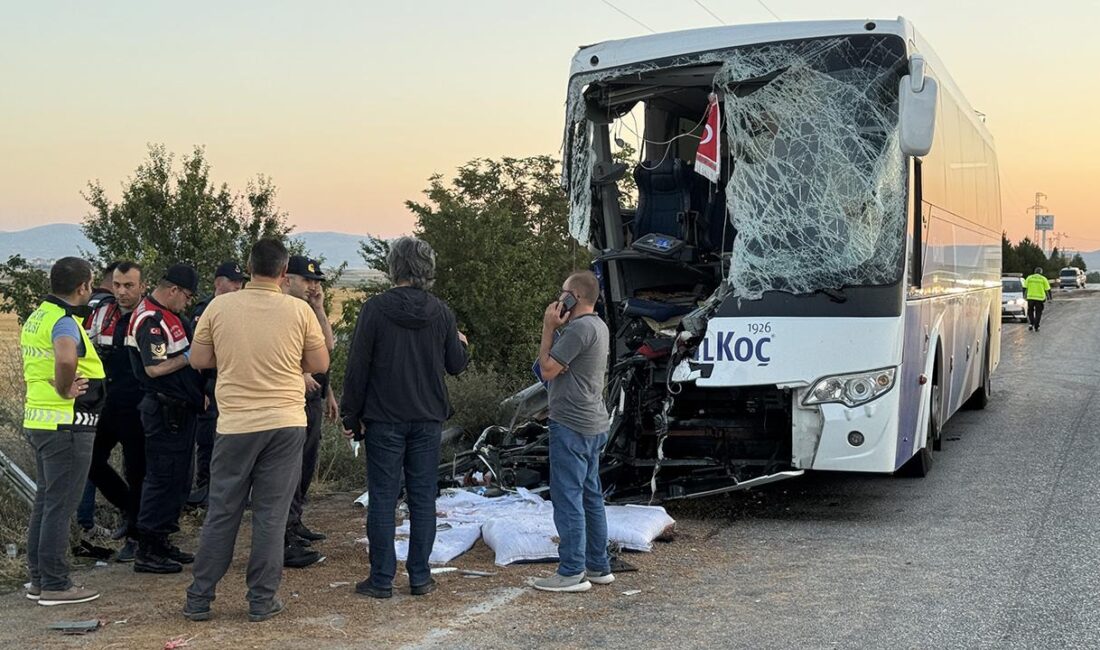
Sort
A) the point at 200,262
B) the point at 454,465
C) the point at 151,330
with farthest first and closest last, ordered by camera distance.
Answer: the point at 200,262
the point at 454,465
the point at 151,330

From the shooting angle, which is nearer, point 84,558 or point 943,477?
point 84,558

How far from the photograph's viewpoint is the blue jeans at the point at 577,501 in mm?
6352

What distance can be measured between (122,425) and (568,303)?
3019mm

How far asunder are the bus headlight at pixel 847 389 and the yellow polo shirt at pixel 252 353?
3801mm

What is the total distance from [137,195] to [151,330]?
790 centimetres

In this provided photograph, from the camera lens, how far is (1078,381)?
18.2 metres

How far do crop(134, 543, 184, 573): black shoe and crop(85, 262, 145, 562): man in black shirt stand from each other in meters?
0.31

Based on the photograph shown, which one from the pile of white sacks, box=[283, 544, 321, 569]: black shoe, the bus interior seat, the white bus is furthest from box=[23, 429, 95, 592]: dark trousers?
the bus interior seat

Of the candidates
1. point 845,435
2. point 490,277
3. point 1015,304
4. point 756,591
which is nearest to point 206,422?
point 756,591

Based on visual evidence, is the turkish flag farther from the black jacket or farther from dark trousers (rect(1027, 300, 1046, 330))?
dark trousers (rect(1027, 300, 1046, 330))

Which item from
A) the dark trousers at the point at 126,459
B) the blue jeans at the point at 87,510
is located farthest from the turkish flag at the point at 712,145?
the blue jeans at the point at 87,510

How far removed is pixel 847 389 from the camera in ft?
26.0

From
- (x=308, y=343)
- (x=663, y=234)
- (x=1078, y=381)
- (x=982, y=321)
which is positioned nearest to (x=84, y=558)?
(x=308, y=343)

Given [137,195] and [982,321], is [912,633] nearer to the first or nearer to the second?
[982,321]
